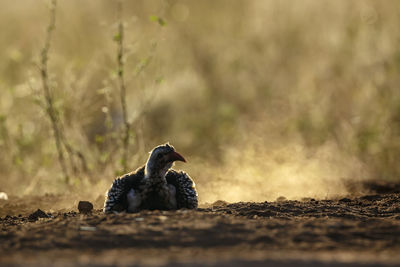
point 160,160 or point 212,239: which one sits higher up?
point 160,160

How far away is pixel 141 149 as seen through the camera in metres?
11.6

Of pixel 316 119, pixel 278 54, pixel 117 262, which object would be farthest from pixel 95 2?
pixel 117 262

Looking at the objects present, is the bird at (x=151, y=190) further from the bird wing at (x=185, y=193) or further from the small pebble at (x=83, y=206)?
the small pebble at (x=83, y=206)

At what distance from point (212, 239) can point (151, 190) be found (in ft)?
6.41

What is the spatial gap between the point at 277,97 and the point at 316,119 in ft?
7.85

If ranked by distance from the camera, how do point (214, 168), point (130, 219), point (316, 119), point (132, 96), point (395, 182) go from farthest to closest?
point (132, 96)
point (316, 119)
point (214, 168)
point (395, 182)
point (130, 219)

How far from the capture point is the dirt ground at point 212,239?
4.92 meters

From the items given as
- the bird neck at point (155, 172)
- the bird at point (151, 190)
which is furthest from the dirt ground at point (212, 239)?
the bird neck at point (155, 172)

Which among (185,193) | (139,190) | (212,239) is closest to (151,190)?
(139,190)

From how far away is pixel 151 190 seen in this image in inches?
299

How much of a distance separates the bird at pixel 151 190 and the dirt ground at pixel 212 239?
1.95ft

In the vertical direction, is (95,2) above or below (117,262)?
above

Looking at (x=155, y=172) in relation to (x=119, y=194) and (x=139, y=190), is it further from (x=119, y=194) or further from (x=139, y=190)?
(x=119, y=194)

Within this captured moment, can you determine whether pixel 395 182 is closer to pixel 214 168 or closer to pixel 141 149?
pixel 214 168
